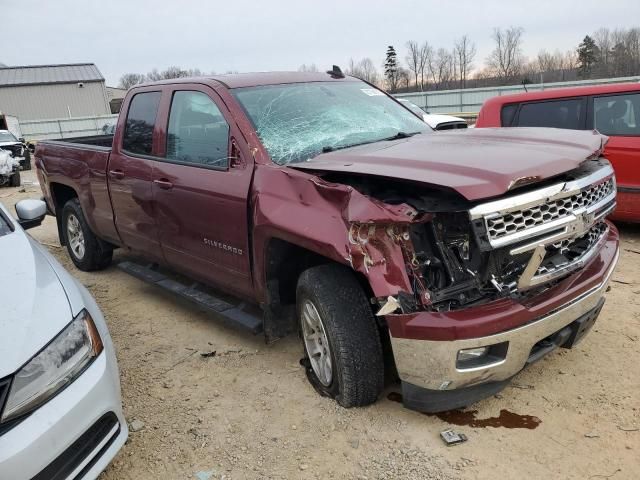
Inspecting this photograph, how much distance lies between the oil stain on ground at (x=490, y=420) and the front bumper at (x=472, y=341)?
23cm

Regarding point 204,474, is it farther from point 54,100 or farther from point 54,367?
point 54,100

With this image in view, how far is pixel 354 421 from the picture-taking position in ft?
9.66

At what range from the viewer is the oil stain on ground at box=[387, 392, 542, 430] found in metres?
2.82

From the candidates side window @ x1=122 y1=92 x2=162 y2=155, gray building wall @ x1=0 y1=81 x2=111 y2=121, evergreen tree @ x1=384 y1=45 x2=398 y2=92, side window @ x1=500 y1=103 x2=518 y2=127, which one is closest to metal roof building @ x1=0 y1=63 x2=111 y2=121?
gray building wall @ x1=0 y1=81 x2=111 y2=121

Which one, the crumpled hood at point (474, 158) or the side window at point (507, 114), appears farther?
the side window at point (507, 114)

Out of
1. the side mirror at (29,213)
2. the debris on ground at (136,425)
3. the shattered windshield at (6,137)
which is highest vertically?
the shattered windshield at (6,137)

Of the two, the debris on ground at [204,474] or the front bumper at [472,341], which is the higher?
the front bumper at [472,341]

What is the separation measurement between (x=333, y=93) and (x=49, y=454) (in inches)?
114

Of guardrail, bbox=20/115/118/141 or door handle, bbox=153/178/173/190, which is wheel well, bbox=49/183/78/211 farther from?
guardrail, bbox=20/115/118/141

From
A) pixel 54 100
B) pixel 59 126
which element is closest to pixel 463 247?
pixel 59 126

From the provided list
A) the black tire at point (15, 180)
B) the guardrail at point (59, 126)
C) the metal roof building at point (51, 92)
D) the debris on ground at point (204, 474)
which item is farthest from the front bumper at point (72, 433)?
the metal roof building at point (51, 92)

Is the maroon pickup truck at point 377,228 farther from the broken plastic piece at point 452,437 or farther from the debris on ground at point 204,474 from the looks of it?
the debris on ground at point 204,474

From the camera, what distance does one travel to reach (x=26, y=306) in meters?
2.33

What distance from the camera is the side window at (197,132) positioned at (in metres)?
3.59
